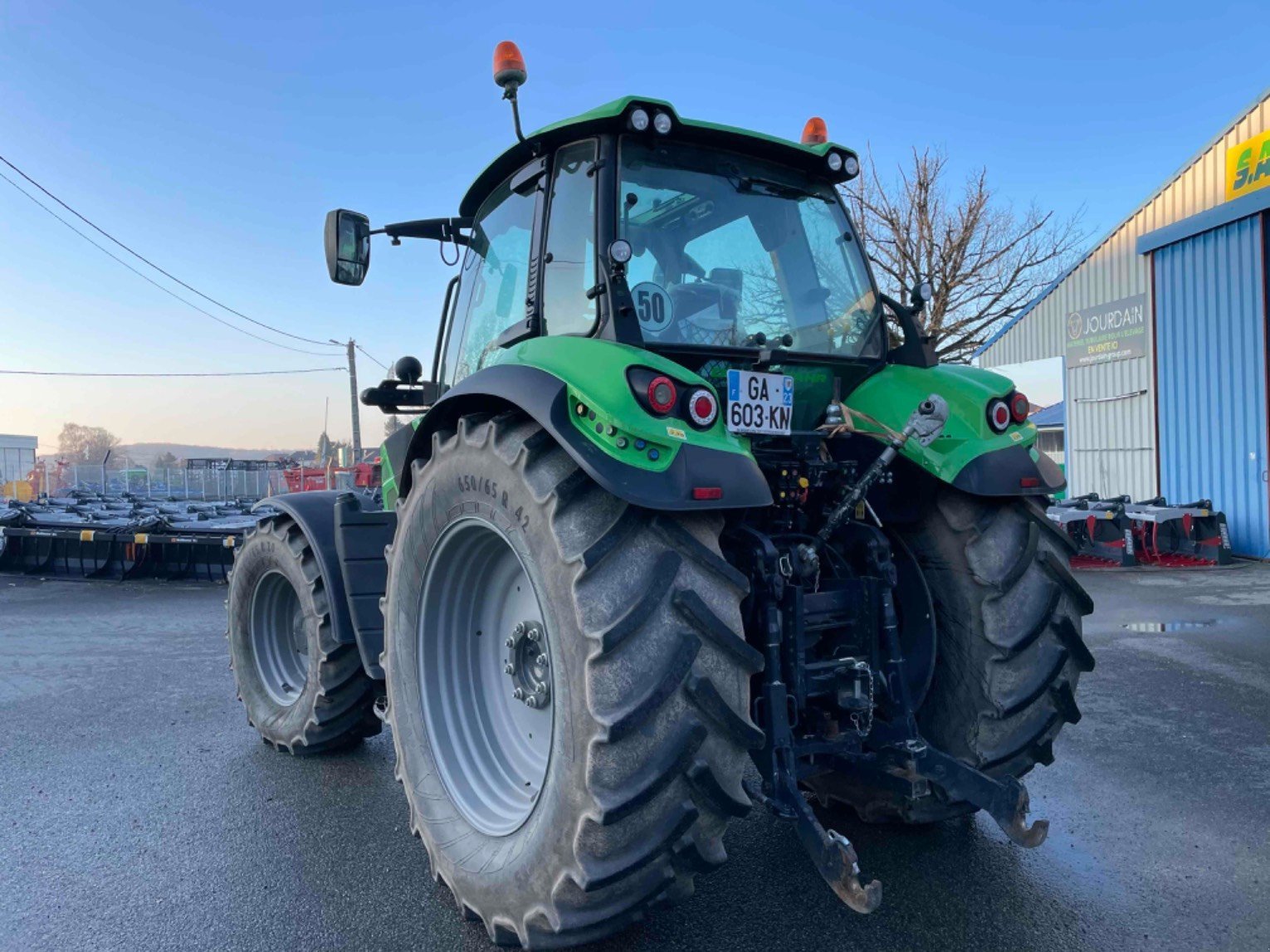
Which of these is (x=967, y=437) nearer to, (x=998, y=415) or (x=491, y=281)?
(x=998, y=415)

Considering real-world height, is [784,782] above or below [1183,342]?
below

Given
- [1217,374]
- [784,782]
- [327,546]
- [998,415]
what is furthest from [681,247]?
[1217,374]

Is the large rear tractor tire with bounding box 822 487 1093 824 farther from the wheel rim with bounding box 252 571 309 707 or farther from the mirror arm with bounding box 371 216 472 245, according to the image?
the wheel rim with bounding box 252 571 309 707

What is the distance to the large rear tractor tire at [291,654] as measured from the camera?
4207mm

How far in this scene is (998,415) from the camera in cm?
309

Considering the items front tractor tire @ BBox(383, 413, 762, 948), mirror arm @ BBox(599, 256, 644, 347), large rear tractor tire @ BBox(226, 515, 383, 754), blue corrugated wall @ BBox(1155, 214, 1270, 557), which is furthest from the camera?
blue corrugated wall @ BBox(1155, 214, 1270, 557)

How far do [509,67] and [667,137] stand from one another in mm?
586

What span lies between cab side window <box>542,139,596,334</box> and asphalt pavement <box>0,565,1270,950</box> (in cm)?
203

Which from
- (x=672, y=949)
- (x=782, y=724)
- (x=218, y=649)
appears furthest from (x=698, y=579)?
(x=218, y=649)

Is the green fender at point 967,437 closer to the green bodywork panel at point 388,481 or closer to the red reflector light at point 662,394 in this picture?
the red reflector light at point 662,394

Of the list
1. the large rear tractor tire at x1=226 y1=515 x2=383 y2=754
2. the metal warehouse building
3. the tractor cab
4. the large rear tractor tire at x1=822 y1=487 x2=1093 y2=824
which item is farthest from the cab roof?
the metal warehouse building

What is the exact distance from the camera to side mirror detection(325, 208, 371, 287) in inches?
157

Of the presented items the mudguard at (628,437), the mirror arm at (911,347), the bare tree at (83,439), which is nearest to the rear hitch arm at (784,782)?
the mudguard at (628,437)

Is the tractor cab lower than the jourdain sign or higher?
lower
